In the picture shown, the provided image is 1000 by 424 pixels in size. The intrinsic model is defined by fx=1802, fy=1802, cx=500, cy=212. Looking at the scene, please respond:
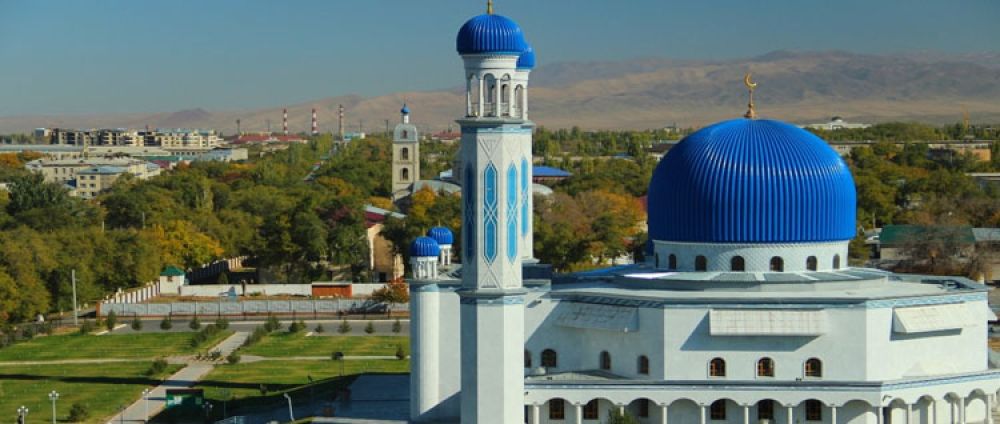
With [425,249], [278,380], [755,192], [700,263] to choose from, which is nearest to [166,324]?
[278,380]

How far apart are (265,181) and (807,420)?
9882 cm

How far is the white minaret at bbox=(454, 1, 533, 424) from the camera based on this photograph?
130 feet

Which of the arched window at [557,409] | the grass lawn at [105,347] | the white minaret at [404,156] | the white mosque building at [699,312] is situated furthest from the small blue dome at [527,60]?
the white minaret at [404,156]

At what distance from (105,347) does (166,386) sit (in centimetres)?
1097

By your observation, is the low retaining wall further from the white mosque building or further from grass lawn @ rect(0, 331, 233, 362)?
the white mosque building

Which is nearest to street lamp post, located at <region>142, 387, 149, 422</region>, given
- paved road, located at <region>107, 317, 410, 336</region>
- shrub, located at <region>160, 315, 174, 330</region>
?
paved road, located at <region>107, 317, 410, 336</region>

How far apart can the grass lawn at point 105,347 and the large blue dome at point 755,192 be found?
76.0ft

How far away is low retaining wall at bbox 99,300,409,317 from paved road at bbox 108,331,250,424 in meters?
8.59

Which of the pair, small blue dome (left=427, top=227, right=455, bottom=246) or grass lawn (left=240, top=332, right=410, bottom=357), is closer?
small blue dome (left=427, top=227, right=455, bottom=246)

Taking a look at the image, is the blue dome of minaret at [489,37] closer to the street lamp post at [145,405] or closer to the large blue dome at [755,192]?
the large blue dome at [755,192]

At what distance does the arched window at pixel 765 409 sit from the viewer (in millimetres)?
41875

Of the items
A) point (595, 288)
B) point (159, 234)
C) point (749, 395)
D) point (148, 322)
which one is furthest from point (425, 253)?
point (159, 234)

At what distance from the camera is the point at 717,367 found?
42031 millimetres

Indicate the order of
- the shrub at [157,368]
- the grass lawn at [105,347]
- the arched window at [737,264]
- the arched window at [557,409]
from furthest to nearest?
the grass lawn at [105,347]
the shrub at [157,368]
the arched window at [737,264]
the arched window at [557,409]
